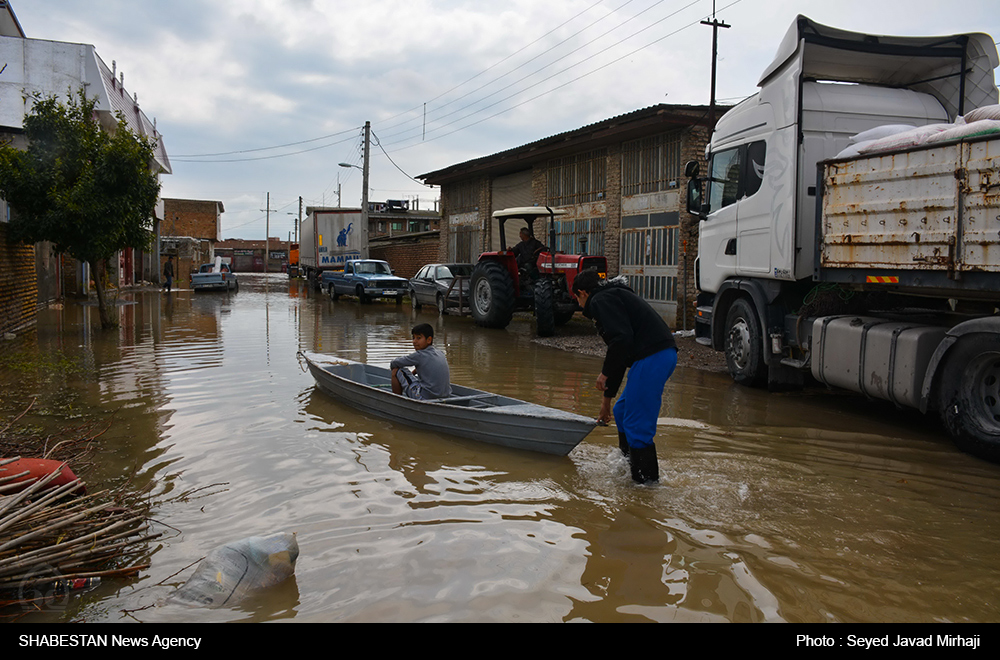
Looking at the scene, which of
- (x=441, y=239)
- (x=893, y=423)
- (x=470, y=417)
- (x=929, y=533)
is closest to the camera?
(x=929, y=533)

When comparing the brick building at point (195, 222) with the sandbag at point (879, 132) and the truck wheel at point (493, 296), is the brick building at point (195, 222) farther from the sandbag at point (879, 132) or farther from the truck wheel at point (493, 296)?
the sandbag at point (879, 132)

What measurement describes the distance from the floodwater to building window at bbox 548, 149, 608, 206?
1216cm

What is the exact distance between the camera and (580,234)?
21.5 meters

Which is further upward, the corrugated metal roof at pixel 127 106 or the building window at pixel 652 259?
the corrugated metal roof at pixel 127 106

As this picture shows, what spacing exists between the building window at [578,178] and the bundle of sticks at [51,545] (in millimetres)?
17907

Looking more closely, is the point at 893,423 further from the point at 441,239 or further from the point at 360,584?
the point at 441,239

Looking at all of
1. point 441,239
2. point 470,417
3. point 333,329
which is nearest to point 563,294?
point 333,329

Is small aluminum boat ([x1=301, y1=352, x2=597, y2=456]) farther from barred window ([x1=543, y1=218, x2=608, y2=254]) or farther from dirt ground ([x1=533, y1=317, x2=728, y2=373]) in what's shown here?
barred window ([x1=543, y1=218, x2=608, y2=254])

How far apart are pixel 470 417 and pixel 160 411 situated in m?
3.67

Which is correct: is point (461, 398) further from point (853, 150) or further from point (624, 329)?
point (853, 150)

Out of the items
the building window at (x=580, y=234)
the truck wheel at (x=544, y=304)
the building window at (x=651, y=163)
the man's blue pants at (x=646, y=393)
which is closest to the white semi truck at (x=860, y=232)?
the man's blue pants at (x=646, y=393)

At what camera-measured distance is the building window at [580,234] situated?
20.7 metres

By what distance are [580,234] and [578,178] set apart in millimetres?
1707

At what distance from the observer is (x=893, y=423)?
7.72 m
